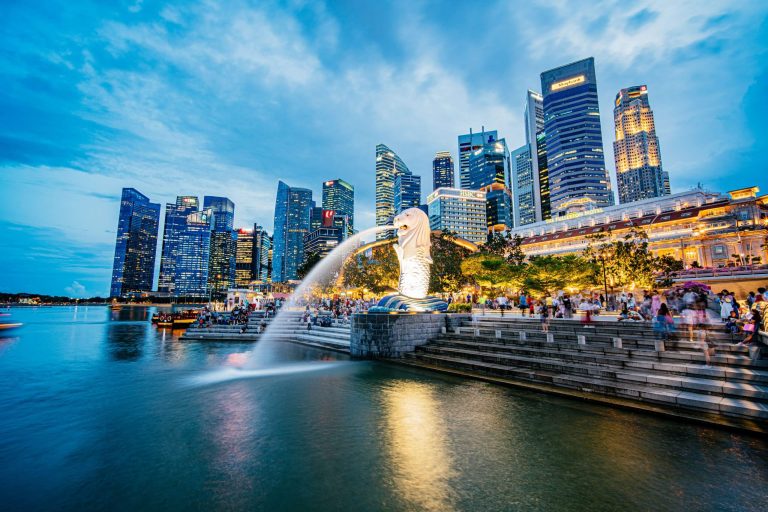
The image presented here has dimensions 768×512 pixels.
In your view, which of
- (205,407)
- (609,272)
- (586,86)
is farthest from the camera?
(586,86)

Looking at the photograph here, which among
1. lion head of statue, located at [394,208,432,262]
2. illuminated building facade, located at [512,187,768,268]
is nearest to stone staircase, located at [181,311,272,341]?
lion head of statue, located at [394,208,432,262]

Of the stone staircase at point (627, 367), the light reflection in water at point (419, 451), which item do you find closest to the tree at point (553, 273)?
the stone staircase at point (627, 367)

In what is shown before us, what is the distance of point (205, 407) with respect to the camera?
9453 millimetres

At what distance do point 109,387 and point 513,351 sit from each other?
1465 centimetres

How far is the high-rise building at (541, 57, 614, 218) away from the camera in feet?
479

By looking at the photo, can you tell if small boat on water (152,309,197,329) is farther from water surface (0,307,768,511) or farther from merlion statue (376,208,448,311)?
merlion statue (376,208,448,311)

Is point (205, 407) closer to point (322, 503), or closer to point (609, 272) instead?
point (322, 503)

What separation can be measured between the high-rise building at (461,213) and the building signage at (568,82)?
6213cm

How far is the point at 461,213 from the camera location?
163m

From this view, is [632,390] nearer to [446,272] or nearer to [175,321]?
[446,272]

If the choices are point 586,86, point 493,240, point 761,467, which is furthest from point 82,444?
point 586,86

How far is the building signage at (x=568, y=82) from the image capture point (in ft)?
517

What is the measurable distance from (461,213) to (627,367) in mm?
157788

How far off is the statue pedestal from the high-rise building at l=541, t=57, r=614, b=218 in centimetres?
14150
